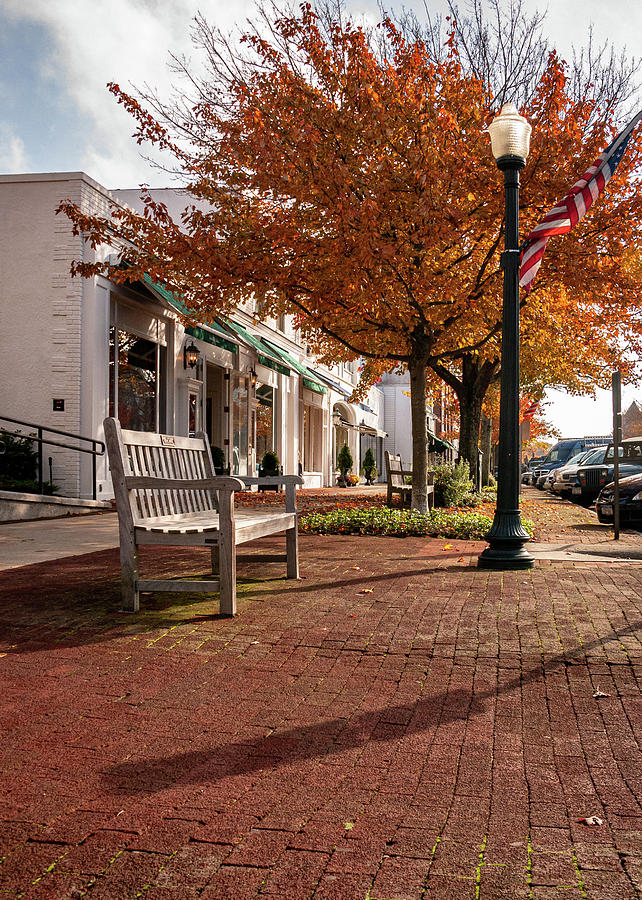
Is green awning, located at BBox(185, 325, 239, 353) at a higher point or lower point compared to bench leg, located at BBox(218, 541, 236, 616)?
higher

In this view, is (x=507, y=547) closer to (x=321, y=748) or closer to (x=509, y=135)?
(x=509, y=135)

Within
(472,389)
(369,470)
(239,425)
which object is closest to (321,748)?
(239,425)

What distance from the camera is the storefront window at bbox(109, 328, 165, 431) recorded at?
15.1 metres

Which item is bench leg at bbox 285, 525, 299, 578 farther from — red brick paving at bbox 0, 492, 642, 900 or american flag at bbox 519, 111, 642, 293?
american flag at bbox 519, 111, 642, 293

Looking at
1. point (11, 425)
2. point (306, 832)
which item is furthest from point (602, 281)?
point (306, 832)

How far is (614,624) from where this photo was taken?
4883mm

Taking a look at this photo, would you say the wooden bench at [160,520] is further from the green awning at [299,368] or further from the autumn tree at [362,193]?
the green awning at [299,368]

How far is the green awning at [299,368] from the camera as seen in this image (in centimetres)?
2442

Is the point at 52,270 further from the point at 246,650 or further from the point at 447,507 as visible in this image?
the point at 246,650

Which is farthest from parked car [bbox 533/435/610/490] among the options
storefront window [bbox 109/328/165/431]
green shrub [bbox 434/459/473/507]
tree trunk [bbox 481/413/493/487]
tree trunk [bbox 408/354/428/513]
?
tree trunk [bbox 408/354/428/513]

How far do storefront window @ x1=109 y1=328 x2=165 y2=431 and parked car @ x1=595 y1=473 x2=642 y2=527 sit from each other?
886cm

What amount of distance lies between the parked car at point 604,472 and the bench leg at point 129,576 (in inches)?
535

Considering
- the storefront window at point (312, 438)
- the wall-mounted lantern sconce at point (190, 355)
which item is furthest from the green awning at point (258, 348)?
the storefront window at point (312, 438)

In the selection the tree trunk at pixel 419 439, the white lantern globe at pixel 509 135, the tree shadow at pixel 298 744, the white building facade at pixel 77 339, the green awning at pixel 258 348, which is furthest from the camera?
the green awning at pixel 258 348
